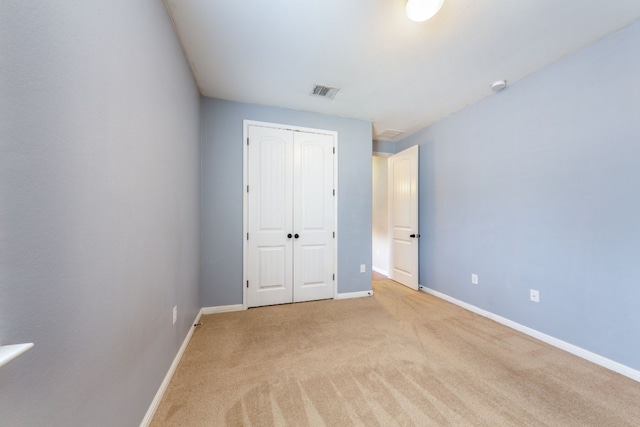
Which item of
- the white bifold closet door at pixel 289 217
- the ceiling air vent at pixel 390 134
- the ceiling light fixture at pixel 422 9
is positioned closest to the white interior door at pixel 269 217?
the white bifold closet door at pixel 289 217

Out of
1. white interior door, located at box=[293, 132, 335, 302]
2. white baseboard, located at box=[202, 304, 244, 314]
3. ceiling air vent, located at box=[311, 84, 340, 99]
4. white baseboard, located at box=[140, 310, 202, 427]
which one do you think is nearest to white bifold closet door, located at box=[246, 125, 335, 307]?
white interior door, located at box=[293, 132, 335, 302]

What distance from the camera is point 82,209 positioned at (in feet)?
2.76

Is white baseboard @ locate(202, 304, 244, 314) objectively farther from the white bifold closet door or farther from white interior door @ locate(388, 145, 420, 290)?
white interior door @ locate(388, 145, 420, 290)

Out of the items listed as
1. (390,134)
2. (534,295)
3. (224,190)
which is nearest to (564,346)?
(534,295)

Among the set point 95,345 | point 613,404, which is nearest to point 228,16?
point 95,345

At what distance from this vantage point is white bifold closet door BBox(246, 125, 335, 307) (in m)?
3.04

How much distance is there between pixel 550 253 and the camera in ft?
7.29

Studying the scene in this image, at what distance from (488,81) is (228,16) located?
8.43 ft

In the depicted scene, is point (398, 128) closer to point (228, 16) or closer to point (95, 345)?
point (228, 16)

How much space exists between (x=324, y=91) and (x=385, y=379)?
2816 millimetres

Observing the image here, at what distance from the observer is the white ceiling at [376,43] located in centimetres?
164

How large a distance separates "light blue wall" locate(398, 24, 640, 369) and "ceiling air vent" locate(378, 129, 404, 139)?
92 cm

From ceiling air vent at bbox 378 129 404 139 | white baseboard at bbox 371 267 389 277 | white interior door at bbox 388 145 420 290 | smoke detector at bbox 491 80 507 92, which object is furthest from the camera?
white baseboard at bbox 371 267 389 277

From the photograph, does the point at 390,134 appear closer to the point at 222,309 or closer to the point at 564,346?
the point at 564,346
